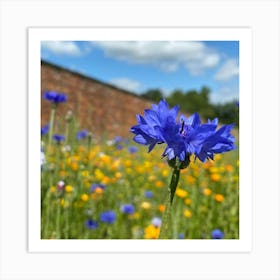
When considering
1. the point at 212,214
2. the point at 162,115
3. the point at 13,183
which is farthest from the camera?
the point at 212,214

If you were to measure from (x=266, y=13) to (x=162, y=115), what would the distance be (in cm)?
103

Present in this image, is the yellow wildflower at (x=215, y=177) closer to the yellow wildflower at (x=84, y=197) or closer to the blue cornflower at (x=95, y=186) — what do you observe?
the blue cornflower at (x=95, y=186)

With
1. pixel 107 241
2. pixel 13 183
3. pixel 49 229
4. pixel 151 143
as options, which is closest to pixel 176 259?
pixel 107 241

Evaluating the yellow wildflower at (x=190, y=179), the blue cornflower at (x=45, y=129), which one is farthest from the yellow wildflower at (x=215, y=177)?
the blue cornflower at (x=45, y=129)

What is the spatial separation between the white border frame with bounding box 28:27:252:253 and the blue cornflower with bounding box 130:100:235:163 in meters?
0.79

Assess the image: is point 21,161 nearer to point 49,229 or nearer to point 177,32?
point 49,229

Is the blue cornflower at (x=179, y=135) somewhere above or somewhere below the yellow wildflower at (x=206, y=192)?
above

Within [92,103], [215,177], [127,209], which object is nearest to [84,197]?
[127,209]

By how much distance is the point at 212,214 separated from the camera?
2.45 meters

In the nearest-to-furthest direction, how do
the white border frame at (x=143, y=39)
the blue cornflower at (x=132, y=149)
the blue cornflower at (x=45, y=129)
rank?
the white border frame at (x=143, y=39)
the blue cornflower at (x=45, y=129)
the blue cornflower at (x=132, y=149)

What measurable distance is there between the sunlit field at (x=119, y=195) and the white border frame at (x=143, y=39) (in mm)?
60

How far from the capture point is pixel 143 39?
1.98 meters

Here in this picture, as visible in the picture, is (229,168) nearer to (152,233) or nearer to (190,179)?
(190,179)

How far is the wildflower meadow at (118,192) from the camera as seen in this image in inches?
82.7
